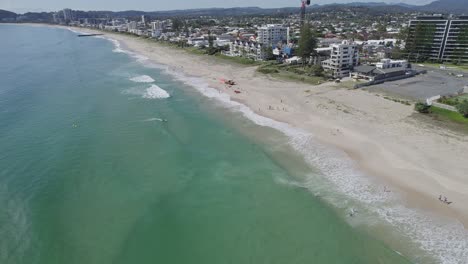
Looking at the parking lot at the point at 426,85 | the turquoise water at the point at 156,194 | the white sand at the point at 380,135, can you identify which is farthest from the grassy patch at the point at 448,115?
the turquoise water at the point at 156,194

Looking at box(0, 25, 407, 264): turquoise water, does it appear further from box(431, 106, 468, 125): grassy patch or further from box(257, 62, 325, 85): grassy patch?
box(431, 106, 468, 125): grassy patch

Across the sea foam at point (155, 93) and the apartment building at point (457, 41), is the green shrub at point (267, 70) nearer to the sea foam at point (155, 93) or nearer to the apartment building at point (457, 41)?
the sea foam at point (155, 93)

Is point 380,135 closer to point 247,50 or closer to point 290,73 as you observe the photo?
point 290,73

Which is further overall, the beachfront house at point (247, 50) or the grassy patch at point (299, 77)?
the beachfront house at point (247, 50)

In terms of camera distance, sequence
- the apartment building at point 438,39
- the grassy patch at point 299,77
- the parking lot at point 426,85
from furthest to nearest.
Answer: the apartment building at point 438,39, the grassy patch at point 299,77, the parking lot at point 426,85

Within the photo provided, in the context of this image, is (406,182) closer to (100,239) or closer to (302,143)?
(302,143)

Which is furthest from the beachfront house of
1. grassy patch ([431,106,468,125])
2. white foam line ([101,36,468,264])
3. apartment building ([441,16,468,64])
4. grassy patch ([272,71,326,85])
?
white foam line ([101,36,468,264])
